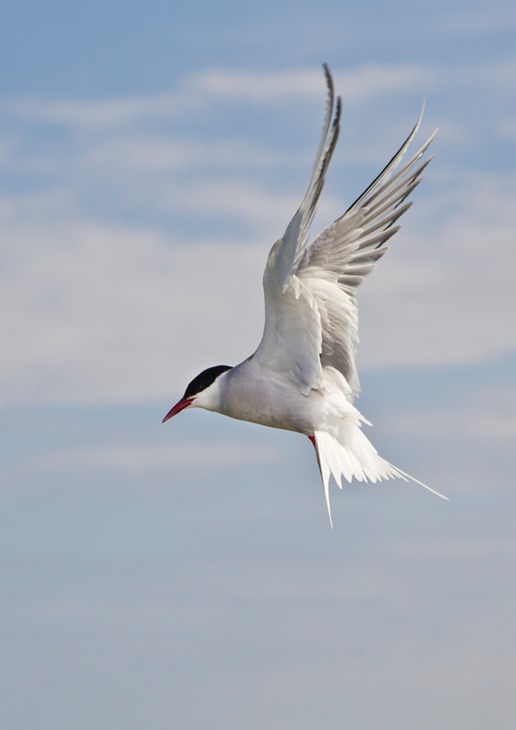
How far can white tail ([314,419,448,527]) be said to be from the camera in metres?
9.60

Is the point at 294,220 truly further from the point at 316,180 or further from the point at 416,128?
the point at 416,128

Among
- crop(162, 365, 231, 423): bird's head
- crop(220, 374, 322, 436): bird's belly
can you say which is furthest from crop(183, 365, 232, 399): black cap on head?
crop(220, 374, 322, 436): bird's belly

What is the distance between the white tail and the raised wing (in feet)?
1.29

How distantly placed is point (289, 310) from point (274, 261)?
1.93 ft

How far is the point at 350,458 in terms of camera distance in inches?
384

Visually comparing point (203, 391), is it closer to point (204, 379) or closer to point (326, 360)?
point (204, 379)

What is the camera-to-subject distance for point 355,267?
9828 mm

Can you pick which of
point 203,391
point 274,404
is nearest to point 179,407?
point 203,391

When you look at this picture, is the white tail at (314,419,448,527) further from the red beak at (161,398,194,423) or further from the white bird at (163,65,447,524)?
the red beak at (161,398,194,423)

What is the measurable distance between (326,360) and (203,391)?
1.09 meters

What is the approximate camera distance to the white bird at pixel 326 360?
9.35 m

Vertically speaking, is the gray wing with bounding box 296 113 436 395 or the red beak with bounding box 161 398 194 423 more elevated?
the gray wing with bounding box 296 113 436 395

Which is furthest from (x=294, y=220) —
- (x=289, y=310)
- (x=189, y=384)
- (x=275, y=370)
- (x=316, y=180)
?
(x=189, y=384)

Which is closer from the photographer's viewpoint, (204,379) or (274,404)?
(274,404)
